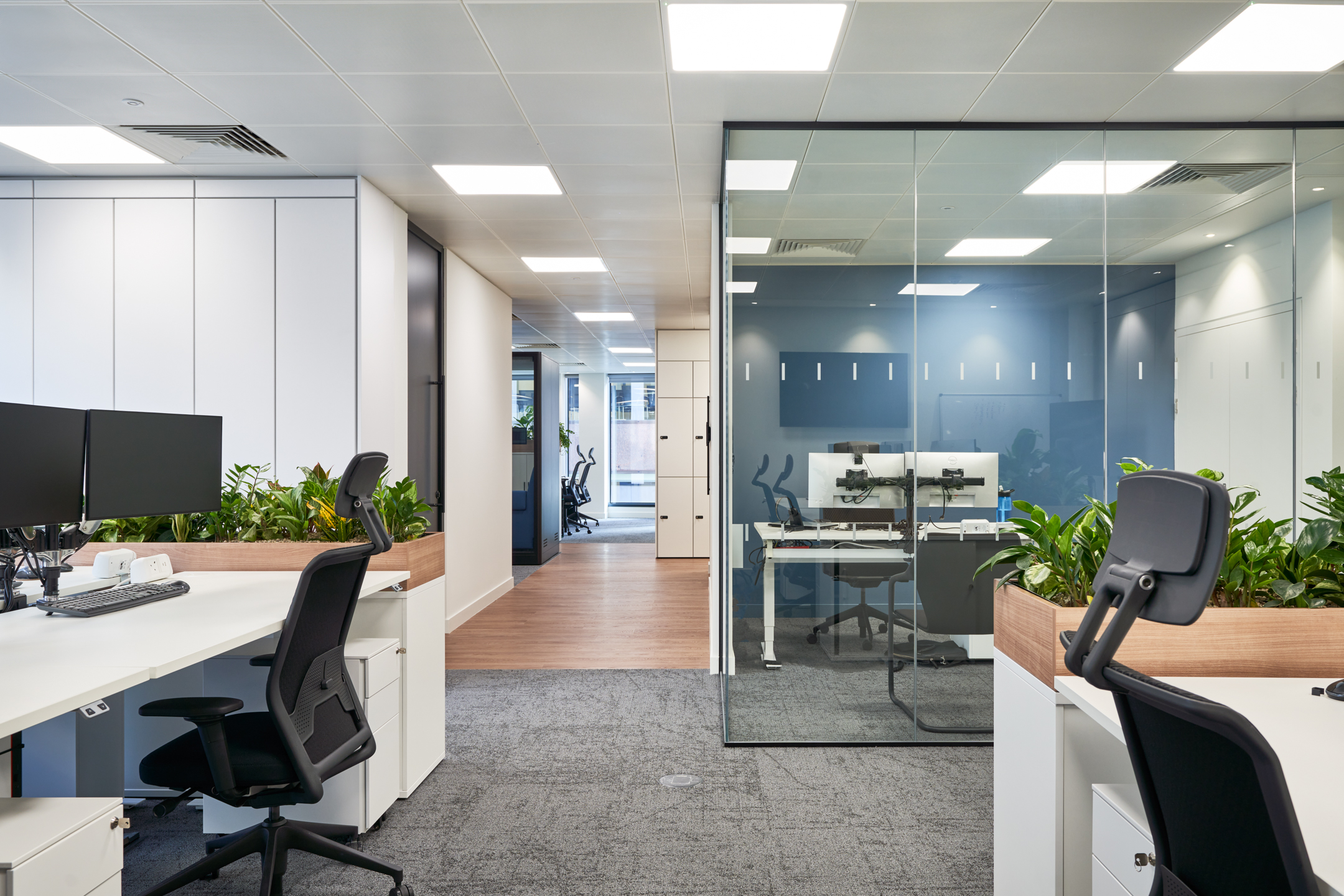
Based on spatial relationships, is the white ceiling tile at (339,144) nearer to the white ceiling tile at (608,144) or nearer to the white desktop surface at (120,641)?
the white ceiling tile at (608,144)

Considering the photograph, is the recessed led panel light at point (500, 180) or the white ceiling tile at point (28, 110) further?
the recessed led panel light at point (500, 180)

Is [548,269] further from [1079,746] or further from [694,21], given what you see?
[1079,746]

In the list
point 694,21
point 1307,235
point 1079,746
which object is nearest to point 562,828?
point 1079,746

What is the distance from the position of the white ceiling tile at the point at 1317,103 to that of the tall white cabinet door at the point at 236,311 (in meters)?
4.62

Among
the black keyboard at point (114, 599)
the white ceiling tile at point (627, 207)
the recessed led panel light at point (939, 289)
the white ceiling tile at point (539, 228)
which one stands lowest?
the black keyboard at point (114, 599)

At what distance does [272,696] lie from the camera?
1803 millimetres

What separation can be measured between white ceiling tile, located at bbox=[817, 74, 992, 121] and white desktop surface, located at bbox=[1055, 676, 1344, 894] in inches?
91.5

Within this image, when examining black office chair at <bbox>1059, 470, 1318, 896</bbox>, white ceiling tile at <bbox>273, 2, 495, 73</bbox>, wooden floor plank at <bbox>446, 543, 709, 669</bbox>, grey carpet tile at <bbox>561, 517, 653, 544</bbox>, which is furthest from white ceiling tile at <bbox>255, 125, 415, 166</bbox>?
grey carpet tile at <bbox>561, 517, 653, 544</bbox>

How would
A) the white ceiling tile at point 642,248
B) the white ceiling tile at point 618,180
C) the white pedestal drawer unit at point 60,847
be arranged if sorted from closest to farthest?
the white pedestal drawer unit at point 60,847
the white ceiling tile at point 618,180
the white ceiling tile at point 642,248

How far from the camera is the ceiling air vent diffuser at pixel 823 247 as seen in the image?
3352mm

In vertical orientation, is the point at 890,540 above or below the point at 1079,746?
above

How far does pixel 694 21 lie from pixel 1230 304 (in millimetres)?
2737

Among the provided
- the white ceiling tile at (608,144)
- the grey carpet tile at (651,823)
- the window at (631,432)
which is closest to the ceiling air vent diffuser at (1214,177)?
the white ceiling tile at (608,144)

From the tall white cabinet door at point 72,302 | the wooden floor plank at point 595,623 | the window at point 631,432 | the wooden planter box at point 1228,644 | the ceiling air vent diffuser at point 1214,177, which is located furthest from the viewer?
the window at point 631,432
